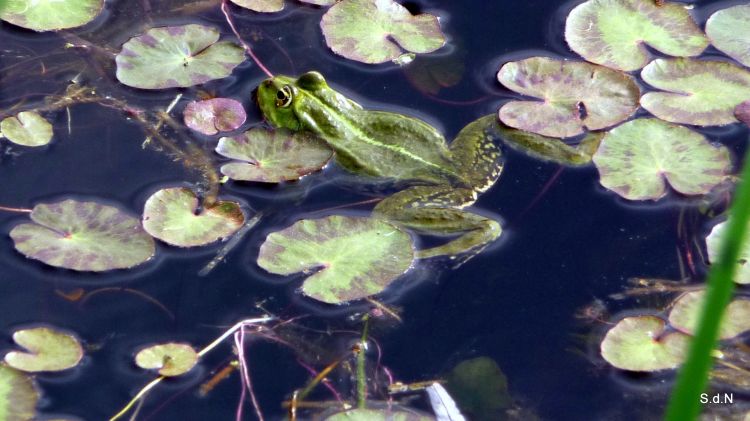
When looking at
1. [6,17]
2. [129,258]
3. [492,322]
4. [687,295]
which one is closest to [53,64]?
[6,17]

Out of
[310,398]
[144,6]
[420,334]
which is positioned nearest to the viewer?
[310,398]

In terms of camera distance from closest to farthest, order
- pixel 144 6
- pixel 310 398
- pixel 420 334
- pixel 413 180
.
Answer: pixel 310 398
pixel 420 334
pixel 413 180
pixel 144 6

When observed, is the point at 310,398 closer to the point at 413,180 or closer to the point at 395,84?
the point at 413,180

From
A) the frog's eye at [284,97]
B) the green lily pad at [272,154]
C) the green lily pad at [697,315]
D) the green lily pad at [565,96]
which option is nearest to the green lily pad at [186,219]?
the green lily pad at [272,154]

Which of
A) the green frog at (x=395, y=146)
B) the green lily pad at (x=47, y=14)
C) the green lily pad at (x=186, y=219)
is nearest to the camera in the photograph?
the green lily pad at (x=186, y=219)

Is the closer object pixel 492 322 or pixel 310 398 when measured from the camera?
pixel 310 398

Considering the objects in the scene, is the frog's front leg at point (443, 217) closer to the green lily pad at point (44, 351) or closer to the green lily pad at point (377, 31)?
the green lily pad at point (377, 31)

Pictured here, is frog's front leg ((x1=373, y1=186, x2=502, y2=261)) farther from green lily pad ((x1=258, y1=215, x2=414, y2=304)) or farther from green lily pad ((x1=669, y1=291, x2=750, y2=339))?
green lily pad ((x1=669, y1=291, x2=750, y2=339))
